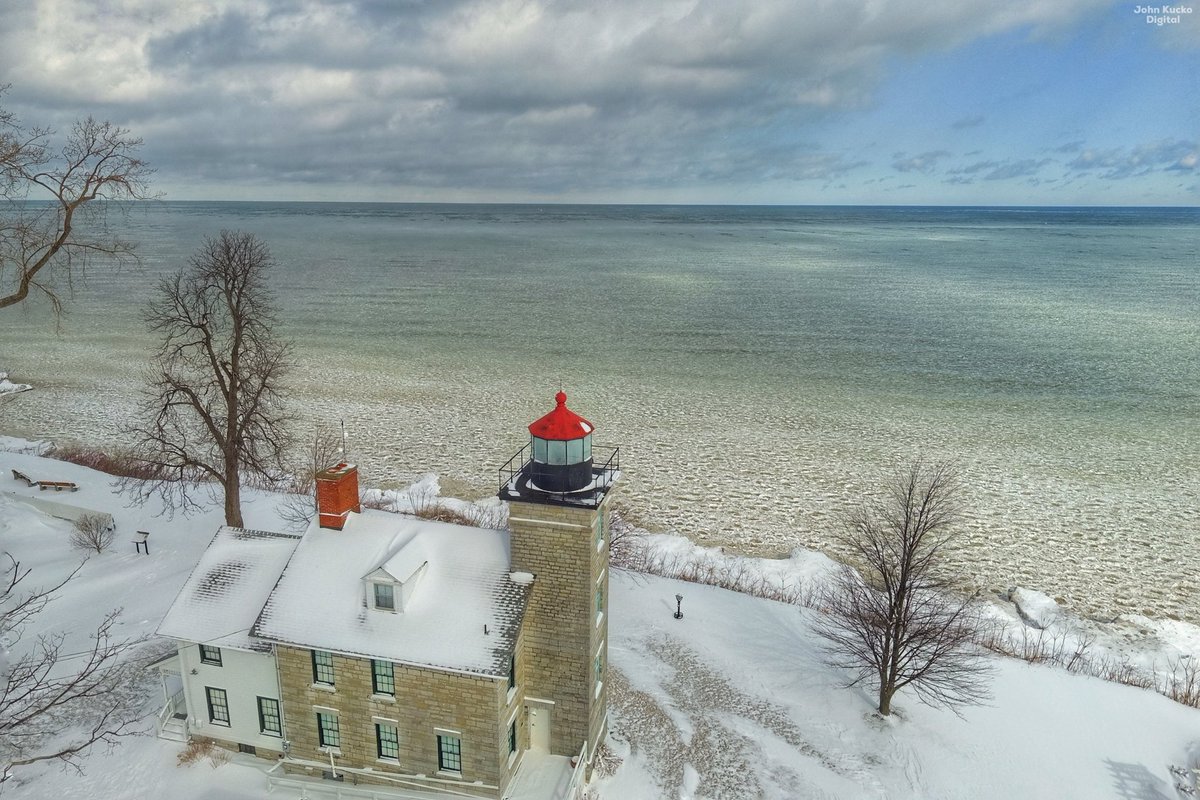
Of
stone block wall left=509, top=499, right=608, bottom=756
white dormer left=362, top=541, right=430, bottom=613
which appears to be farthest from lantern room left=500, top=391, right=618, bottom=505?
white dormer left=362, top=541, right=430, bottom=613

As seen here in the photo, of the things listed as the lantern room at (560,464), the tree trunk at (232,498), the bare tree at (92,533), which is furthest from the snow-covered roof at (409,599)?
the bare tree at (92,533)

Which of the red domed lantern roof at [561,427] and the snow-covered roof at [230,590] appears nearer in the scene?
the red domed lantern roof at [561,427]

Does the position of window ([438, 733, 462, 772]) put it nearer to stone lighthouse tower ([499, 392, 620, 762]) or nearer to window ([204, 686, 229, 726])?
stone lighthouse tower ([499, 392, 620, 762])

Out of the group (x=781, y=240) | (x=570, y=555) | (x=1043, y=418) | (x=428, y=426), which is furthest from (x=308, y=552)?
(x=781, y=240)

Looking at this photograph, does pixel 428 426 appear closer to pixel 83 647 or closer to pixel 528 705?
pixel 83 647

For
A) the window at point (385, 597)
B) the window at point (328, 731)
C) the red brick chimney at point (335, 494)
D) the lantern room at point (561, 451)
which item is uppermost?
the lantern room at point (561, 451)

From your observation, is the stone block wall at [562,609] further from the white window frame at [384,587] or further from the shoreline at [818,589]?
the shoreline at [818,589]
